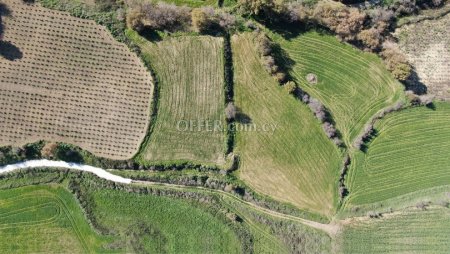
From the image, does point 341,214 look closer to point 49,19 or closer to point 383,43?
point 383,43

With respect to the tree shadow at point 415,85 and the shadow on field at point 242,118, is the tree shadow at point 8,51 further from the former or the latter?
the tree shadow at point 415,85

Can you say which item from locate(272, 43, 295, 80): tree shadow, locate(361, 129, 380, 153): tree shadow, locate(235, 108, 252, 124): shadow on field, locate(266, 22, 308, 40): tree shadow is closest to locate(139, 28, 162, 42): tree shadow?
locate(235, 108, 252, 124): shadow on field

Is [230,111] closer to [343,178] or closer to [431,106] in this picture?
[343,178]

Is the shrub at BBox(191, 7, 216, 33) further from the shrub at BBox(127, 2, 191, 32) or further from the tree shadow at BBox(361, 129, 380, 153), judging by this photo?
the tree shadow at BBox(361, 129, 380, 153)

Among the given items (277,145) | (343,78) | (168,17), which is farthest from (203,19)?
(343,78)

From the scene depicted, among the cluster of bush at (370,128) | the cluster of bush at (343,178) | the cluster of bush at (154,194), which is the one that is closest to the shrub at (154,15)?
the cluster of bush at (154,194)
